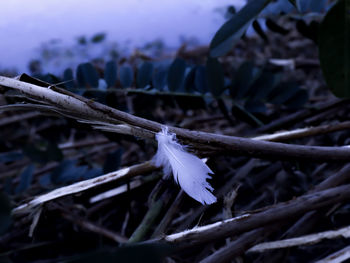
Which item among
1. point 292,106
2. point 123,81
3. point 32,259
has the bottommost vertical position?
point 32,259

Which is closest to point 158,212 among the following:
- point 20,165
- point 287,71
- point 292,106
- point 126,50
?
point 292,106

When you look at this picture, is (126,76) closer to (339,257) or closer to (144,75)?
(144,75)

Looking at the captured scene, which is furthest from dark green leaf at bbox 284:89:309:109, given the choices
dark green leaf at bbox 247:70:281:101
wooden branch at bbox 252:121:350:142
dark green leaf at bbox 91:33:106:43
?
dark green leaf at bbox 91:33:106:43

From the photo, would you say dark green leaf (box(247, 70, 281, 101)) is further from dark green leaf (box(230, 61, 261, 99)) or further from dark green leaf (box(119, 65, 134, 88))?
dark green leaf (box(119, 65, 134, 88))

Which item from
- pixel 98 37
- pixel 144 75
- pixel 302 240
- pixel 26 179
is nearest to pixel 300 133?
pixel 302 240

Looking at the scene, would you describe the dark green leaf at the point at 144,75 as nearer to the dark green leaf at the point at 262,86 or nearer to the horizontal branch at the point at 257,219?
the dark green leaf at the point at 262,86

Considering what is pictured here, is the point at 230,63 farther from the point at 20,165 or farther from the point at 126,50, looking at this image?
the point at 20,165
